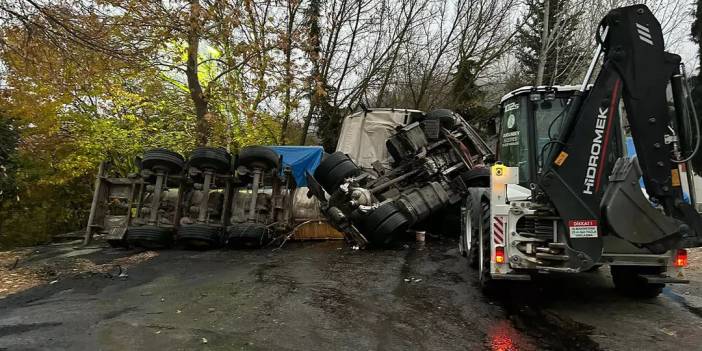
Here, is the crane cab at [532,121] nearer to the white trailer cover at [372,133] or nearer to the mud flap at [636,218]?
the mud flap at [636,218]

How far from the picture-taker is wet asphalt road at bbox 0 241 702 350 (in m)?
4.43

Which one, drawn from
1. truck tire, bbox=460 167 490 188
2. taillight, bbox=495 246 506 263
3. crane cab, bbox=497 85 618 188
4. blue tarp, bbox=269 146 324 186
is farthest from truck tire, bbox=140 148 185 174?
taillight, bbox=495 246 506 263

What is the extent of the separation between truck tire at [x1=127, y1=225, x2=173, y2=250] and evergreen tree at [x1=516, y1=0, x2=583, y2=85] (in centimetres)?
1716

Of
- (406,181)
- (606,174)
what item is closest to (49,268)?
(406,181)

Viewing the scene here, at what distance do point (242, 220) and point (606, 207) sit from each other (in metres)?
7.38

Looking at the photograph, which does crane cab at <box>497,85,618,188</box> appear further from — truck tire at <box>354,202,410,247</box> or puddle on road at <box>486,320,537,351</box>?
truck tire at <box>354,202,410,247</box>

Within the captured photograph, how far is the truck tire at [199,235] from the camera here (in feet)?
32.3

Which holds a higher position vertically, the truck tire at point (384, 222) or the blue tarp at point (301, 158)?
the blue tarp at point (301, 158)

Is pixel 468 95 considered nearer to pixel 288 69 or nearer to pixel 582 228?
pixel 288 69

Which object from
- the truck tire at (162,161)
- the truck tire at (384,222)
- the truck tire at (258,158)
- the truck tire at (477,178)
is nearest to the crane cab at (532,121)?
the truck tire at (384,222)

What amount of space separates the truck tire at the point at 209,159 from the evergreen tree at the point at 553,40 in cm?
1567

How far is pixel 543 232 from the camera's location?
509 centimetres

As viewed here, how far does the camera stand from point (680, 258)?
520 cm

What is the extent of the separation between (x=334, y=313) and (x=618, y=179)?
3.28 metres
